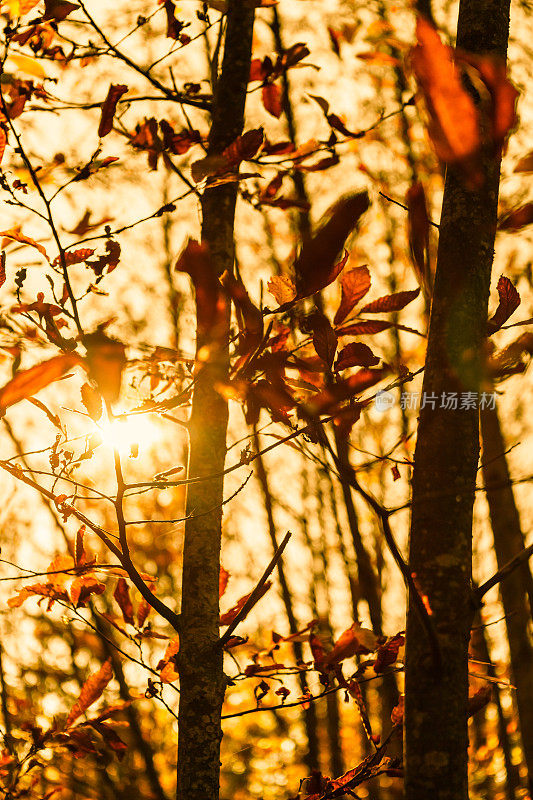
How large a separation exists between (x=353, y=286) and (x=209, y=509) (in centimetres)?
57

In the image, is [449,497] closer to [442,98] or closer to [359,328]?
[359,328]

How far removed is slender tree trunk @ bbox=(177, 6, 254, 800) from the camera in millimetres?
1212

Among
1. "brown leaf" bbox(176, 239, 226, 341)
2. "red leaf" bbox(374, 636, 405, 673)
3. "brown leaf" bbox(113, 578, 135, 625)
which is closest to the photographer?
"brown leaf" bbox(176, 239, 226, 341)

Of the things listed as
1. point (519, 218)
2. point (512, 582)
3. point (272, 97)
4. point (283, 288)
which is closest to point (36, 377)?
point (283, 288)

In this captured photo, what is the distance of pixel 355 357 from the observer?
1.03m

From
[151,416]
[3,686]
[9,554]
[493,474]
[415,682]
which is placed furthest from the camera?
[3,686]

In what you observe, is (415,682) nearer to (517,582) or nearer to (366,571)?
(517,582)

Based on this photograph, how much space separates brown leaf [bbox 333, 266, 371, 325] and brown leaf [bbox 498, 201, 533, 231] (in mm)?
256

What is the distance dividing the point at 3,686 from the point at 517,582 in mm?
5477

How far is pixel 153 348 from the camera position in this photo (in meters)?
1.60

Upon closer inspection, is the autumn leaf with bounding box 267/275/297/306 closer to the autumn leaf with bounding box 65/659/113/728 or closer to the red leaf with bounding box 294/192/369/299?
the red leaf with bounding box 294/192/369/299

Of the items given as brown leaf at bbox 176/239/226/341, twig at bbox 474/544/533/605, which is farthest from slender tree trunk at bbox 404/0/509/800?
brown leaf at bbox 176/239/226/341

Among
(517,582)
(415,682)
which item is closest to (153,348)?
(415,682)

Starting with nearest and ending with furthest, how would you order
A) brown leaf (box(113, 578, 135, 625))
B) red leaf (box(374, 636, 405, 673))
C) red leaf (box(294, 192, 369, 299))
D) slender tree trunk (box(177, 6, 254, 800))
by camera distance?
red leaf (box(294, 192, 369, 299)) → slender tree trunk (box(177, 6, 254, 800)) → red leaf (box(374, 636, 405, 673)) → brown leaf (box(113, 578, 135, 625))
